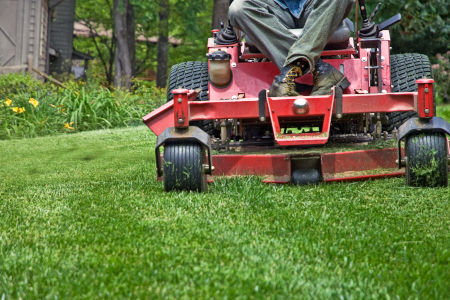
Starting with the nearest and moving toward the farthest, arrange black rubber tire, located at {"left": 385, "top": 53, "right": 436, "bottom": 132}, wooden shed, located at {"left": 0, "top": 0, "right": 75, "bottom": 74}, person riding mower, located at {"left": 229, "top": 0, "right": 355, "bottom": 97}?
person riding mower, located at {"left": 229, "top": 0, "right": 355, "bottom": 97}, black rubber tire, located at {"left": 385, "top": 53, "right": 436, "bottom": 132}, wooden shed, located at {"left": 0, "top": 0, "right": 75, "bottom": 74}

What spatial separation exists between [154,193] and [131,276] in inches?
58.3

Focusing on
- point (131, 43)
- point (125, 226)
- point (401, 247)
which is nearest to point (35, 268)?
point (125, 226)

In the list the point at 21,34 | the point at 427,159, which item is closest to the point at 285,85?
the point at 427,159

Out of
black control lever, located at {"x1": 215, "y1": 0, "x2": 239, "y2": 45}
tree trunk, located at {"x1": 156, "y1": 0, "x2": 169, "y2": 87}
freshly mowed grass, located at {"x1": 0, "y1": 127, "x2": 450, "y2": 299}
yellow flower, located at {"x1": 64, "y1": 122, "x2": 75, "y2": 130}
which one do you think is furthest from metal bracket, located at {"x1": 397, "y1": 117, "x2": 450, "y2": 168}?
tree trunk, located at {"x1": 156, "y1": 0, "x2": 169, "y2": 87}

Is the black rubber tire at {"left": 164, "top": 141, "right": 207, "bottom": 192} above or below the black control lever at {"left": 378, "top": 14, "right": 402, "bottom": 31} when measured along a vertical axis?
below

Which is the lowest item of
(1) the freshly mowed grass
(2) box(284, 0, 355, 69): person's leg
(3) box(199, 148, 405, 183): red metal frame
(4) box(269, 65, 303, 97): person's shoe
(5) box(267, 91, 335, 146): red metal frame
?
(1) the freshly mowed grass

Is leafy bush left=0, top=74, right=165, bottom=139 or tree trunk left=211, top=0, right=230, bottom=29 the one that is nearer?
leafy bush left=0, top=74, right=165, bottom=139

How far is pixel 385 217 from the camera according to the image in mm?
2812

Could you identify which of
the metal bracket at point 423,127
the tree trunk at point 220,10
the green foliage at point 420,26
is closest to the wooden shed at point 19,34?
the tree trunk at point 220,10

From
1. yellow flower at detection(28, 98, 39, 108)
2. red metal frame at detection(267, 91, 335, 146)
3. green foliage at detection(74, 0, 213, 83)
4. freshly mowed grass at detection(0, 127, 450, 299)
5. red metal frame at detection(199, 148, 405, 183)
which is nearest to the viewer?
freshly mowed grass at detection(0, 127, 450, 299)

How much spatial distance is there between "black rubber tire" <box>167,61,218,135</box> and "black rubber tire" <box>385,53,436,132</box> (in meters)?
1.29

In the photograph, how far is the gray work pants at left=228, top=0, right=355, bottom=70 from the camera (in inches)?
153

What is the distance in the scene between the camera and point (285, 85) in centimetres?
379

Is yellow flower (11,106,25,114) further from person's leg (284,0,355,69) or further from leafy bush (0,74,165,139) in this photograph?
person's leg (284,0,355,69)
